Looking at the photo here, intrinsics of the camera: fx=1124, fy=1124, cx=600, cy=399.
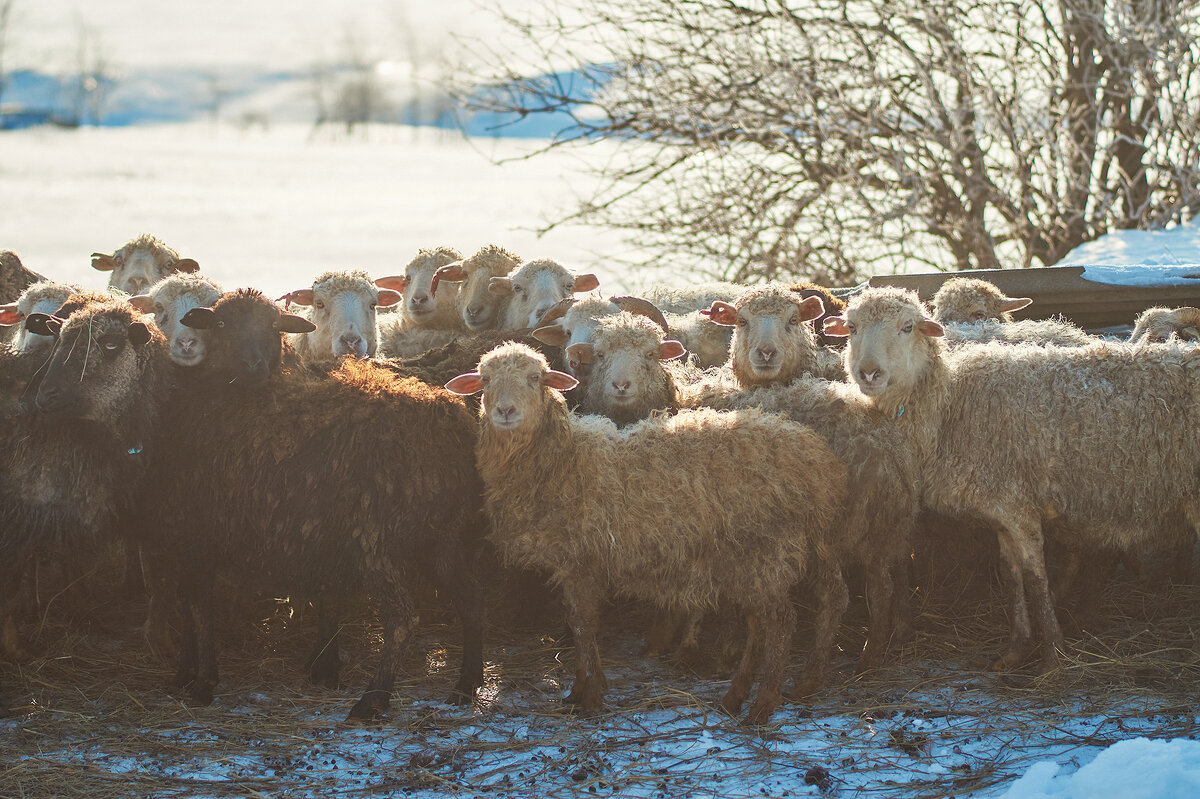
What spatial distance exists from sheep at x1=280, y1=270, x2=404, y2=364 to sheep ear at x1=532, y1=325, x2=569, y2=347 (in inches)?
45.6

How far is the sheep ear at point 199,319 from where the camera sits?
557 cm

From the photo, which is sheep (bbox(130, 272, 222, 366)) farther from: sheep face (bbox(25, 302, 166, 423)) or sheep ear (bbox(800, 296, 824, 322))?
sheep ear (bbox(800, 296, 824, 322))

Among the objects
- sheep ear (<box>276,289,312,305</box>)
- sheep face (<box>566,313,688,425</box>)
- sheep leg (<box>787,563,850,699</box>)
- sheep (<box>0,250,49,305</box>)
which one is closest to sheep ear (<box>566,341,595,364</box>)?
sheep face (<box>566,313,688,425</box>)

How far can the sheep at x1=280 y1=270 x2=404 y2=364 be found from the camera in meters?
7.18

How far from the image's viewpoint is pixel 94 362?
5359 mm

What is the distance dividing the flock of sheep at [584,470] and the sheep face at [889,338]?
0.02 m

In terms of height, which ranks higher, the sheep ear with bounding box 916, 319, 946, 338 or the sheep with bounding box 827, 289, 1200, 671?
the sheep ear with bounding box 916, 319, 946, 338

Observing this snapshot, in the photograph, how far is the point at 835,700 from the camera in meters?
5.33

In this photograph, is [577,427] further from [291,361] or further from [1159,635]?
[1159,635]

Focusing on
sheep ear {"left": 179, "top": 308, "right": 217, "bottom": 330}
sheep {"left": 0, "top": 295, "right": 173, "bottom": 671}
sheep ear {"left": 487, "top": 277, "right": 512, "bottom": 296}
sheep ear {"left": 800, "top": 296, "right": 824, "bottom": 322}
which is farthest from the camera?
sheep ear {"left": 487, "top": 277, "right": 512, "bottom": 296}

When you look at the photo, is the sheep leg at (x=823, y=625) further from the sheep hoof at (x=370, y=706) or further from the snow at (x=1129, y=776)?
the sheep hoof at (x=370, y=706)

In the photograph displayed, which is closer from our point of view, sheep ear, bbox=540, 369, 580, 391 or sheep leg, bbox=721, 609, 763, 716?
sheep leg, bbox=721, 609, 763, 716

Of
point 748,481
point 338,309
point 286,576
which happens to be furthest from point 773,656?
point 338,309

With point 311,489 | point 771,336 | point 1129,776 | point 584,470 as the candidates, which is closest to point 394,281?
point 771,336
